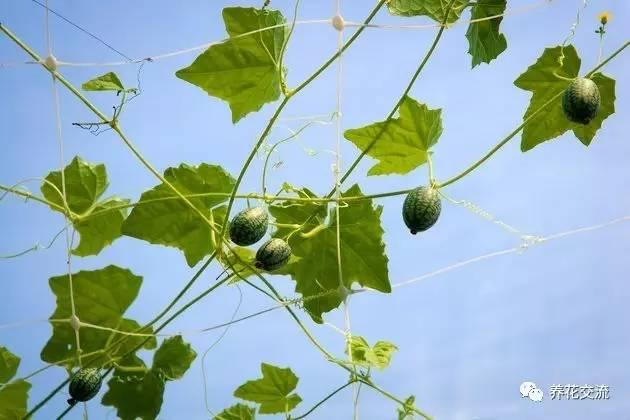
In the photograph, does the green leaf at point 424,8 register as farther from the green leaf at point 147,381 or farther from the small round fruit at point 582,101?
the green leaf at point 147,381

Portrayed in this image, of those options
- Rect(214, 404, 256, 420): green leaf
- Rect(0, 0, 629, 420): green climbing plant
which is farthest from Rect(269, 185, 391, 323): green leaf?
Rect(214, 404, 256, 420): green leaf

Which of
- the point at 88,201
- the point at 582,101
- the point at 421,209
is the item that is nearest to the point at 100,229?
the point at 88,201

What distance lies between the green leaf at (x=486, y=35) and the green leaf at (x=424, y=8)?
6.3 inches

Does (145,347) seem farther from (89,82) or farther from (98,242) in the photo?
(89,82)

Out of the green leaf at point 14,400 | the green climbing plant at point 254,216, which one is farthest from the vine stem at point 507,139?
the green leaf at point 14,400

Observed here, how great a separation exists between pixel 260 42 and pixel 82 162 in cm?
84

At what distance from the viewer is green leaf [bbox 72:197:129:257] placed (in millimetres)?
2359

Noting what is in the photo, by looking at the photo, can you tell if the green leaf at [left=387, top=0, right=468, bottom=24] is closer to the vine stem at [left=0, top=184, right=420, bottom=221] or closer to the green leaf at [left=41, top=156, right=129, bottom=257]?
the vine stem at [left=0, top=184, right=420, bottom=221]

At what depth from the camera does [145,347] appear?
2.30m

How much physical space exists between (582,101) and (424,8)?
A: 21.8 inches

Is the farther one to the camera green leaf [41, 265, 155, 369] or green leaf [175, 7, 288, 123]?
green leaf [41, 265, 155, 369]

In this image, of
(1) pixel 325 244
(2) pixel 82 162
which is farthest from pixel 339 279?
(2) pixel 82 162

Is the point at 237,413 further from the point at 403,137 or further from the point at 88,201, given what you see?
the point at 403,137

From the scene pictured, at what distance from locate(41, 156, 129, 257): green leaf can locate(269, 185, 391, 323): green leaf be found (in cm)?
65
